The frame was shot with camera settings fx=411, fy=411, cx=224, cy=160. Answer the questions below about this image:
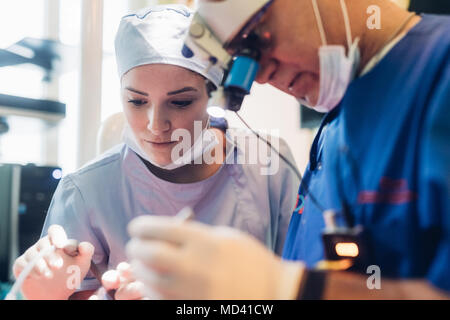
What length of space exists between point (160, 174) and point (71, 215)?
0.21 meters

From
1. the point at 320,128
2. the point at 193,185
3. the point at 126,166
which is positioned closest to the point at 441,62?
the point at 320,128

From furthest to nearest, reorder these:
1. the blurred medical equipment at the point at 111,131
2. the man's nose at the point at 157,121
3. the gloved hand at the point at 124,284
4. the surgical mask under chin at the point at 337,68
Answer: the blurred medical equipment at the point at 111,131, the man's nose at the point at 157,121, the gloved hand at the point at 124,284, the surgical mask under chin at the point at 337,68

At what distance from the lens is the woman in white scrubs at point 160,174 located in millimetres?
875

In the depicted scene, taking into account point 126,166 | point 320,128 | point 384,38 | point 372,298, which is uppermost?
point 384,38

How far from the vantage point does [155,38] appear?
0.91 m

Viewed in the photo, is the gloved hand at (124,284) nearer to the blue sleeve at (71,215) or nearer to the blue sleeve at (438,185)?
the blue sleeve at (71,215)

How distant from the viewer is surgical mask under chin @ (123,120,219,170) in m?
0.93

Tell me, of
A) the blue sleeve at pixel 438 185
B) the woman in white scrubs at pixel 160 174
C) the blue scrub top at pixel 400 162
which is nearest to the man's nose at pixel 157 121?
the woman in white scrubs at pixel 160 174

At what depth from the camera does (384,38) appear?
643mm

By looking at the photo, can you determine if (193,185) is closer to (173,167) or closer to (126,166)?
(173,167)

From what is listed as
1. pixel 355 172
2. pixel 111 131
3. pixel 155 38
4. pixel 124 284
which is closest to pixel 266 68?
pixel 355 172

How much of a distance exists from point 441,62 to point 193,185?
54 centimetres

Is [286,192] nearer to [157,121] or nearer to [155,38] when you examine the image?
[157,121]

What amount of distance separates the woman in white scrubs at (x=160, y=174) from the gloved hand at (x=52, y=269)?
79mm
